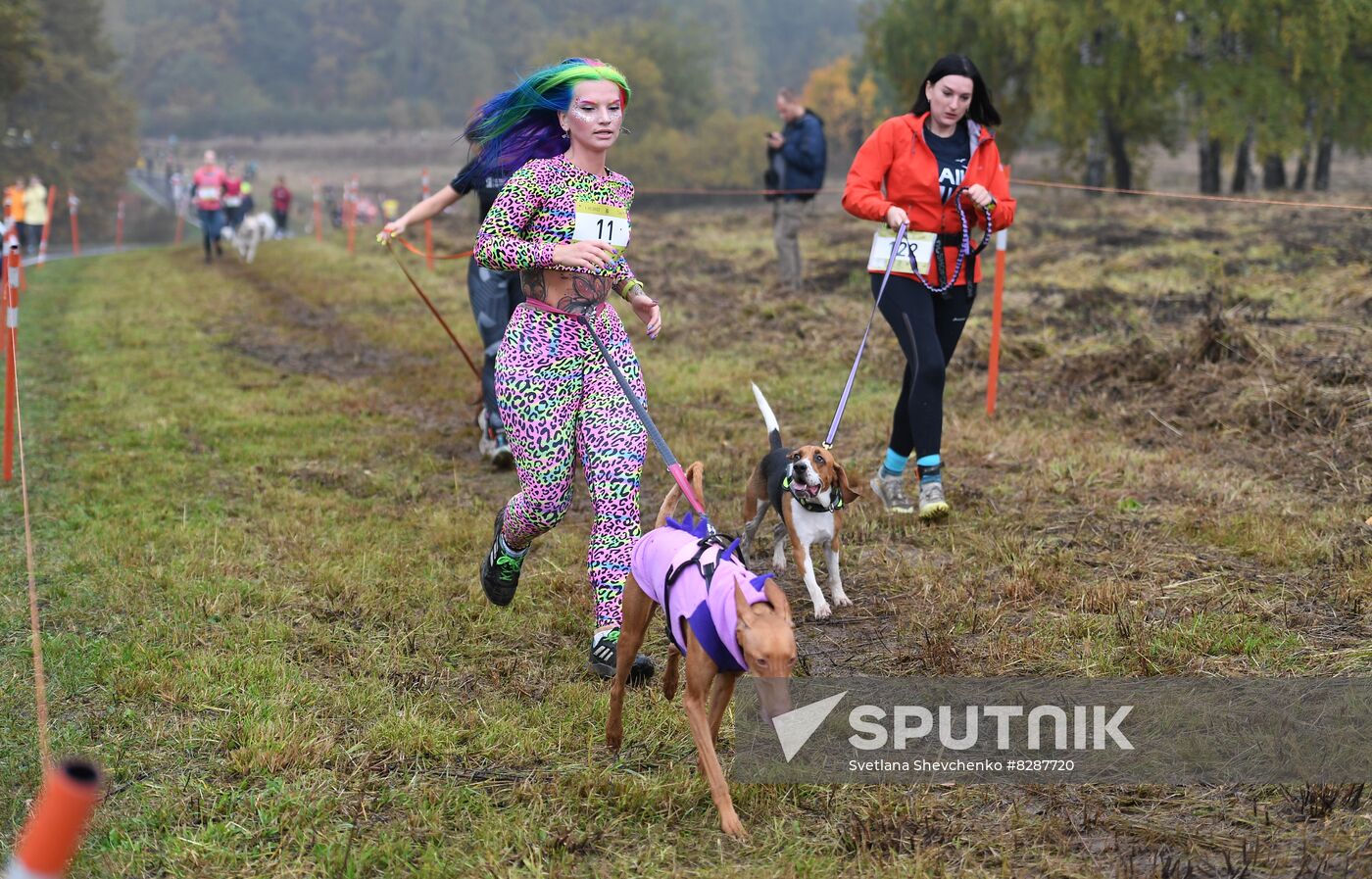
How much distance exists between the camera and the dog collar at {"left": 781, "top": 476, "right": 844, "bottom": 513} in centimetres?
498

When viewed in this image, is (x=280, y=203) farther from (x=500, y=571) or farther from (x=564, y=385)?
(x=564, y=385)

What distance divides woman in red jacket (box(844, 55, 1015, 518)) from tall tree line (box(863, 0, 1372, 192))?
718 inches

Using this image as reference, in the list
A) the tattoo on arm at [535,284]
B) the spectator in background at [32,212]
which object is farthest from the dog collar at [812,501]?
the spectator in background at [32,212]

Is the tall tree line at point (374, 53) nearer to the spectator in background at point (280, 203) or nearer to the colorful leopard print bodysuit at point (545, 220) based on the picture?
the spectator in background at point (280, 203)

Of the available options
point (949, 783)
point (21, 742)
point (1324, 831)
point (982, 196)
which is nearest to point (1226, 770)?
point (1324, 831)

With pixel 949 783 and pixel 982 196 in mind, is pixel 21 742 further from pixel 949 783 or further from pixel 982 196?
pixel 982 196

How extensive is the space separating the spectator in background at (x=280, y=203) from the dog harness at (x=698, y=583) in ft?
95.2

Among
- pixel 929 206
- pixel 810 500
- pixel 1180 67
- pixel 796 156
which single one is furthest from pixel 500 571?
pixel 1180 67

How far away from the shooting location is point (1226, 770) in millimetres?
3494

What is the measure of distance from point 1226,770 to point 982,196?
308 centimetres

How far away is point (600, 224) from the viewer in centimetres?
434

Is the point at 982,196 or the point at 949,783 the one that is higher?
the point at 982,196

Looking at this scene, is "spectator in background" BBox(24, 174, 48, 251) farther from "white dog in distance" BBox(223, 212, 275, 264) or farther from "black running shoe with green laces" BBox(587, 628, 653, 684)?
"black running shoe with green laces" BBox(587, 628, 653, 684)

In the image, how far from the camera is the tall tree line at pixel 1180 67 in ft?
80.4
